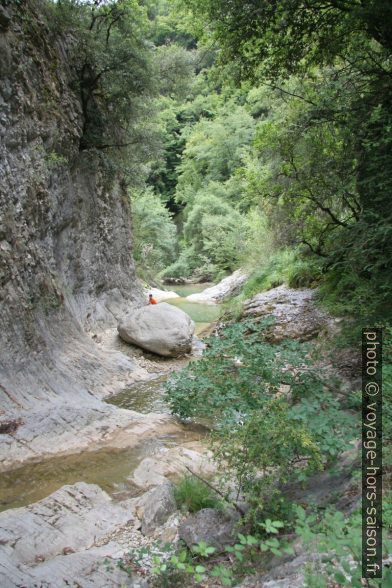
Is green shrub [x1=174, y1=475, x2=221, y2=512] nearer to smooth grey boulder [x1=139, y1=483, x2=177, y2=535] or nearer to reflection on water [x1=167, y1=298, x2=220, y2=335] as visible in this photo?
smooth grey boulder [x1=139, y1=483, x2=177, y2=535]

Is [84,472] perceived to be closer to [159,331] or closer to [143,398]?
[143,398]

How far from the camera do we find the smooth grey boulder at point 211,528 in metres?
3.70

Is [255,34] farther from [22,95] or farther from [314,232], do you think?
[22,95]

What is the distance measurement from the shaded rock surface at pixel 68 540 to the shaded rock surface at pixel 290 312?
487 centimetres

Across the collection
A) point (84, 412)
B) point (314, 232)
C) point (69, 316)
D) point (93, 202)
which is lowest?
point (84, 412)

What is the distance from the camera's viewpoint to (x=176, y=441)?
23.4 ft

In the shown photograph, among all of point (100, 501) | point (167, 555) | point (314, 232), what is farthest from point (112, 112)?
point (167, 555)

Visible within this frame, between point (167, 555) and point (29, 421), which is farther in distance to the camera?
point (29, 421)

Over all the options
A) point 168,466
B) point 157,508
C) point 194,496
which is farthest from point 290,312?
point 157,508

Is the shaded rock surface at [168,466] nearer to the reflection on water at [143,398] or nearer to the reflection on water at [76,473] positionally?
the reflection on water at [76,473]

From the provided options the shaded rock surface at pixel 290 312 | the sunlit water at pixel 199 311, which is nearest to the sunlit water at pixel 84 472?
the shaded rock surface at pixel 290 312

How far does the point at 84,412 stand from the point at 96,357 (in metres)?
2.53

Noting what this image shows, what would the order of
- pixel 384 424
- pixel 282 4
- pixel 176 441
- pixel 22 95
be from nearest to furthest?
1. pixel 384 424
2. pixel 282 4
3. pixel 176 441
4. pixel 22 95

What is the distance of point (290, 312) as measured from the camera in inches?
413
